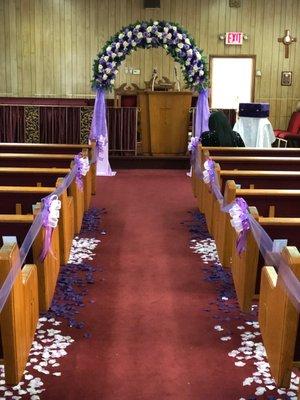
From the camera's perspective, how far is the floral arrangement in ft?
26.8

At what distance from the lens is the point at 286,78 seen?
1340 cm

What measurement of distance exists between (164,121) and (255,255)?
20.5 ft

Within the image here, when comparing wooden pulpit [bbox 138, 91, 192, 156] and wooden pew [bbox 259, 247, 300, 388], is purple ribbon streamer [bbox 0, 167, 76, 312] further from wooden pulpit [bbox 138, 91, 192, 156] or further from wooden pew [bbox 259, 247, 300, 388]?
wooden pulpit [bbox 138, 91, 192, 156]

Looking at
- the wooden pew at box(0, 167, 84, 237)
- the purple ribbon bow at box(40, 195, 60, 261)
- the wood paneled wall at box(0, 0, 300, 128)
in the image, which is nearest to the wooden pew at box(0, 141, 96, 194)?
the wooden pew at box(0, 167, 84, 237)

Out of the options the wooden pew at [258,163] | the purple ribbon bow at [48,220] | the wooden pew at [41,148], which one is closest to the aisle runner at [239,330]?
the wooden pew at [258,163]

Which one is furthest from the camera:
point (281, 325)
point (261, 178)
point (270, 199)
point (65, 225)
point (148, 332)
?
point (261, 178)

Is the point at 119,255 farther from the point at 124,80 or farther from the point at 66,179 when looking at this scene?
the point at 124,80

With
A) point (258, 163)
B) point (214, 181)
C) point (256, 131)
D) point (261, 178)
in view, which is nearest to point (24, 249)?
point (214, 181)

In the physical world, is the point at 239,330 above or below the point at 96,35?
below

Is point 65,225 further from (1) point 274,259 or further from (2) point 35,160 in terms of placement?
(1) point 274,259

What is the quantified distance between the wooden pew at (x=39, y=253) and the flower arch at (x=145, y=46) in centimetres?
471

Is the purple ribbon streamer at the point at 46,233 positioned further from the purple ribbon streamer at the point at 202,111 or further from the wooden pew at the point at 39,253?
the purple ribbon streamer at the point at 202,111

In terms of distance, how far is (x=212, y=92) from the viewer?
45.0 feet

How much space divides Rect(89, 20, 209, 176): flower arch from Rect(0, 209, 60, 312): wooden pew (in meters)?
4.71
